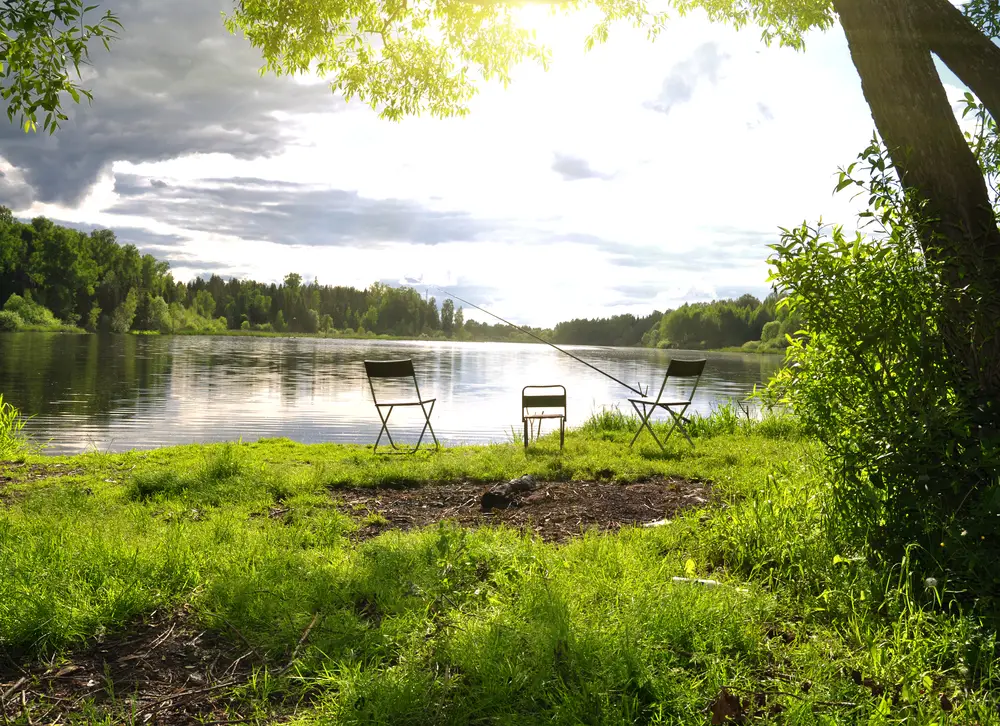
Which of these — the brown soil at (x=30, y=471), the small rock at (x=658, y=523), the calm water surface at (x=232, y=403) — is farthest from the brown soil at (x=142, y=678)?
the calm water surface at (x=232, y=403)

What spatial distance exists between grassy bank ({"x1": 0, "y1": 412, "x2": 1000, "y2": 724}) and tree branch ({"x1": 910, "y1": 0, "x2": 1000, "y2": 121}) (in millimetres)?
2489

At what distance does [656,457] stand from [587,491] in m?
2.44

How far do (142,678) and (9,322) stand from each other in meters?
85.2

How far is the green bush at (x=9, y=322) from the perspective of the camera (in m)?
69.8

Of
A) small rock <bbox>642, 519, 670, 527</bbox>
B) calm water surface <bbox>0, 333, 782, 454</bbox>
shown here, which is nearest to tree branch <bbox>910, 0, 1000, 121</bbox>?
small rock <bbox>642, 519, 670, 527</bbox>

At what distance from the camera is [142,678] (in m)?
2.76

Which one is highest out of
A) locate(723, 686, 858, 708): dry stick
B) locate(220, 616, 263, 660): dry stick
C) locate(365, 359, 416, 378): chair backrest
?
locate(365, 359, 416, 378): chair backrest

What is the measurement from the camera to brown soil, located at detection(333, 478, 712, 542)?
17.4 ft

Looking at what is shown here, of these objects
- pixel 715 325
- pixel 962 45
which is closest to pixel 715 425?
pixel 962 45

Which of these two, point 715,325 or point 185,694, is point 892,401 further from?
point 715,325

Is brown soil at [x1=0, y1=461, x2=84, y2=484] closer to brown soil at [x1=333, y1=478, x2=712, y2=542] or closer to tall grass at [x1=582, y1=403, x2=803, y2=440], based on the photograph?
brown soil at [x1=333, y1=478, x2=712, y2=542]

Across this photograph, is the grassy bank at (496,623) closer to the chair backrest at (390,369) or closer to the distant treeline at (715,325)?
the chair backrest at (390,369)

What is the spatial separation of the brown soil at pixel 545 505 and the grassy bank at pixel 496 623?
605 mm

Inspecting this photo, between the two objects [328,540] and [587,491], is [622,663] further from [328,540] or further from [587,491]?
[587,491]
